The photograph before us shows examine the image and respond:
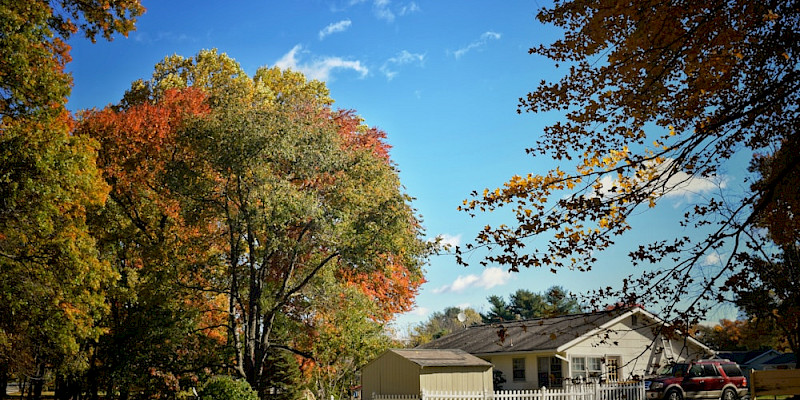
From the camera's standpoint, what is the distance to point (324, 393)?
23234mm

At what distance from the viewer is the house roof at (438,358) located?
21703 millimetres

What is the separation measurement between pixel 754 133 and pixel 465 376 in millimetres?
16168

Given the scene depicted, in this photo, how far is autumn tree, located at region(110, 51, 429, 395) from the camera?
18.0m

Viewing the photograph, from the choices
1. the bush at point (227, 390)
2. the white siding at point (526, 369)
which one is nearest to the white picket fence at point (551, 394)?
the white siding at point (526, 369)

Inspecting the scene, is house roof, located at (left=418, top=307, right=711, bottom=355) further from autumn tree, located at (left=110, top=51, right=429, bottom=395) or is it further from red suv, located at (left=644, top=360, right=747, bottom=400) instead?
autumn tree, located at (left=110, top=51, right=429, bottom=395)

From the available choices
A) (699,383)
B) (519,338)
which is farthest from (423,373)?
(699,383)

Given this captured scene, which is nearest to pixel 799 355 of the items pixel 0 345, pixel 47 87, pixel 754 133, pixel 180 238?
pixel 754 133

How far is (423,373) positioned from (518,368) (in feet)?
20.4

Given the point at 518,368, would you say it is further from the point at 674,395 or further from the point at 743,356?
the point at 743,356

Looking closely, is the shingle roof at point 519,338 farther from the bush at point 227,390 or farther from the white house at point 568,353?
the bush at point 227,390

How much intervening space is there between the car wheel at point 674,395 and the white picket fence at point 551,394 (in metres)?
0.79

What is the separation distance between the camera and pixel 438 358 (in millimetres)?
22391

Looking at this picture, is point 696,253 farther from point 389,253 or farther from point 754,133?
point 389,253

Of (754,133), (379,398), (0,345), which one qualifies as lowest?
(379,398)
